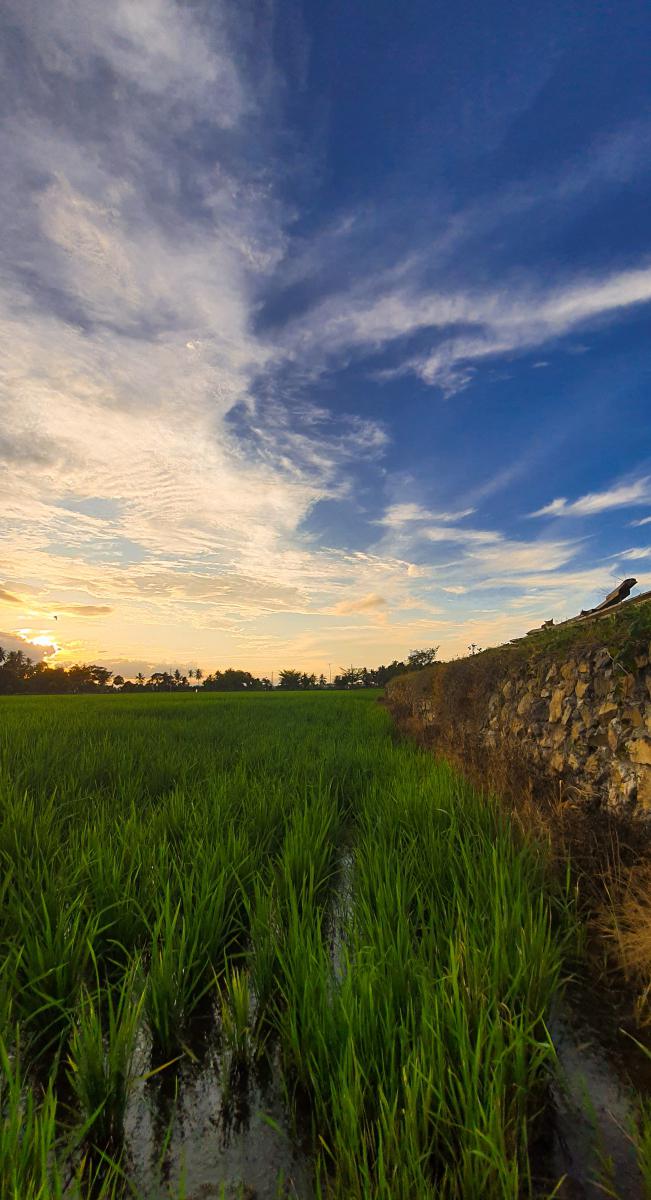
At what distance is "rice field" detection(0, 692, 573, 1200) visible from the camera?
179cm

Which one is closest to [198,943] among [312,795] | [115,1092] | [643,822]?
[115,1092]

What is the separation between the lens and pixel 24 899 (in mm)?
3641

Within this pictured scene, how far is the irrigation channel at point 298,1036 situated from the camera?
179cm

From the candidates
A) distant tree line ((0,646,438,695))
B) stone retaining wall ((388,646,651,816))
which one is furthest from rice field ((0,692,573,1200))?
distant tree line ((0,646,438,695))

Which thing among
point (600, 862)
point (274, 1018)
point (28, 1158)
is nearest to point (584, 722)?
point (600, 862)

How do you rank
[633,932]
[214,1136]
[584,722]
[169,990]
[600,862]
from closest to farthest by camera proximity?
[214,1136]
[169,990]
[633,932]
[600,862]
[584,722]

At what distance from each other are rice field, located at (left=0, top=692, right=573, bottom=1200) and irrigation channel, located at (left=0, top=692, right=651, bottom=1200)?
13 mm

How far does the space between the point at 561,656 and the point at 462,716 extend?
14.7 ft

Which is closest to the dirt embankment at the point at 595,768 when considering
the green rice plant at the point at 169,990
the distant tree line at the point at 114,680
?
the green rice plant at the point at 169,990

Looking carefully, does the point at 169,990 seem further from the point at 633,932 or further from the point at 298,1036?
the point at 633,932

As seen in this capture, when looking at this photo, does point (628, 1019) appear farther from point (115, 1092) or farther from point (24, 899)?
point (24, 899)

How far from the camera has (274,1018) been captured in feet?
8.63

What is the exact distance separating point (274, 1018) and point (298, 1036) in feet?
1.10

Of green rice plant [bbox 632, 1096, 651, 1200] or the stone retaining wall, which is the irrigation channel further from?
the stone retaining wall
